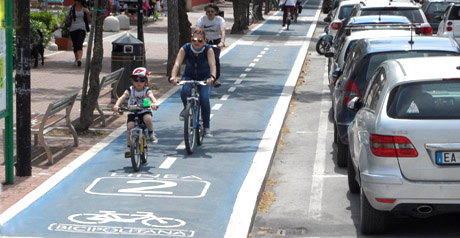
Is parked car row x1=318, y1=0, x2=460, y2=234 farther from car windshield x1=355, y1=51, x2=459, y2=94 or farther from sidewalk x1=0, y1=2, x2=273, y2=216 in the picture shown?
sidewalk x1=0, y1=2, x2=273, y2=216

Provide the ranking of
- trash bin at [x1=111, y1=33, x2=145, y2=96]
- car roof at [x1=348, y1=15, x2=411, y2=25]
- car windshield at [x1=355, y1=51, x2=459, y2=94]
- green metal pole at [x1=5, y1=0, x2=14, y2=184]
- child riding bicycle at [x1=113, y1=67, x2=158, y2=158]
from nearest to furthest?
Answer: green metal pole at [x1=5, y1=0, x2=14, y2=184] < child riding bicycle at [x1=113, y1=67, x2=158, y2=158] < car windshield at [x1=355, y1=51, x2=459, y2=94] < trash bin at [x1=111, y1=33, x2=145, y2=96] < car roof at [x1=348, y1=15, x2=411, y2=25]

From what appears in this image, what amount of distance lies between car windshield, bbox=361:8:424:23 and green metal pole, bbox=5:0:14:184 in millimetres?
14129

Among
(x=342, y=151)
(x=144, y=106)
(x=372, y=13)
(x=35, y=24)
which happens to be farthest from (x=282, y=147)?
(x=35, y=24)

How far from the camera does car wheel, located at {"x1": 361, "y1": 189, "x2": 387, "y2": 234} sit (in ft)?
27.9

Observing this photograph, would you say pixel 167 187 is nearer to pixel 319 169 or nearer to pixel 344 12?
pixel 319 169

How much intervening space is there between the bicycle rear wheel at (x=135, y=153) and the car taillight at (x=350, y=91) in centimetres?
257

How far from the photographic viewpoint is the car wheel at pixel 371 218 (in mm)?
8492

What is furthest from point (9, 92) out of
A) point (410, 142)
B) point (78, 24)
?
point (78, 24)

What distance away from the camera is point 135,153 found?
11.2 m

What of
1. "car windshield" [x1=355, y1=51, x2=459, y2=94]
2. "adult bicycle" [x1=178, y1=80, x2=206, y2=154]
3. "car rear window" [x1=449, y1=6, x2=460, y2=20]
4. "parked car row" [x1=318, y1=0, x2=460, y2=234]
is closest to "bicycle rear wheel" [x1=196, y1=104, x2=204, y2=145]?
"adult bicycle" [x1=178, y1=80, x2=206, y2=154]

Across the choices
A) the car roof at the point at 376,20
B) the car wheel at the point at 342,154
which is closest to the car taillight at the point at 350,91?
the car wheel at the point at 342,154

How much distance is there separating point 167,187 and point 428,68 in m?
3.34

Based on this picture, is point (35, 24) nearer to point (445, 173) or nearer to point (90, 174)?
point (90, 174)

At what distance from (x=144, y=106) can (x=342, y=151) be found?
254cm
